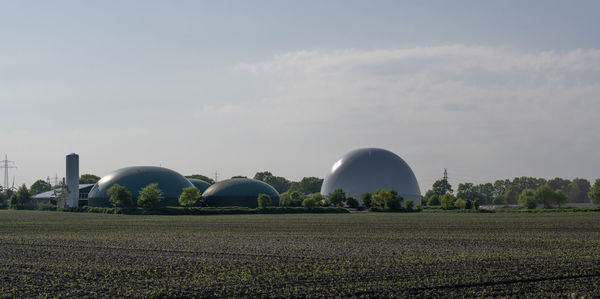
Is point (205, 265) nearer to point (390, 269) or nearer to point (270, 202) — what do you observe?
point (390, 269)

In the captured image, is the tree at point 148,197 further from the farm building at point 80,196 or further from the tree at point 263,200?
the farm building at point 80,196

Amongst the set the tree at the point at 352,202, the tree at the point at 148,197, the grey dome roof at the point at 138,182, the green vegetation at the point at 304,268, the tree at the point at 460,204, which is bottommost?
the green vegetation at the point at 304,268

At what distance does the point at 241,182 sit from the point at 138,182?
1897 cm

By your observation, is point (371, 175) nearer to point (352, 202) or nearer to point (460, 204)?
point (352, 202)

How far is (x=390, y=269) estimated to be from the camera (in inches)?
682

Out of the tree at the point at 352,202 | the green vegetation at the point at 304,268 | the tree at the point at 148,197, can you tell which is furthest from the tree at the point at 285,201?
the green vegetation at the point at 304,268

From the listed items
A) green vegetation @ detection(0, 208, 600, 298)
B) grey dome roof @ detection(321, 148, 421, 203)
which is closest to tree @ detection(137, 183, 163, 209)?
grey dome roof @ detection(321, 148, 421, 203)

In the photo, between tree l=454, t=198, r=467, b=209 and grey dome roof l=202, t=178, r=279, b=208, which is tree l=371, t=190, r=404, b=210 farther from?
grey dome roof l=202, t=178, r=279, b=208

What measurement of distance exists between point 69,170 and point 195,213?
138 feet

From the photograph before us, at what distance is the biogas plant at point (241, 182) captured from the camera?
102 meters

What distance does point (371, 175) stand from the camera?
123 meters

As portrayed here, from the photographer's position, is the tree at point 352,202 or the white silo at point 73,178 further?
the white silo at point 73,178

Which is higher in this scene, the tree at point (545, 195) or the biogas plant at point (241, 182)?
the biogas plant at point (241, 182)

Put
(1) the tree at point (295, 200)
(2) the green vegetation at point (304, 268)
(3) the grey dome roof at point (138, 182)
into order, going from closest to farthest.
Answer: (2) the green vegetation at point (304, 268) → (3) the grey dome roof at point (138, 182) → (1) the tree at point (295, 200)
